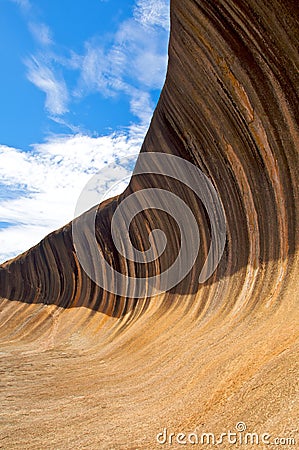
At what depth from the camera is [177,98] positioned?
16.0ft

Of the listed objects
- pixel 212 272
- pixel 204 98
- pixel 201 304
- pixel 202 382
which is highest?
pixel 204 98

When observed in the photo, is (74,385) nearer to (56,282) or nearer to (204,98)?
(204,98)

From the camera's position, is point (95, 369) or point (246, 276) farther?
point (95, 369)

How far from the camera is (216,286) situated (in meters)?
4.23

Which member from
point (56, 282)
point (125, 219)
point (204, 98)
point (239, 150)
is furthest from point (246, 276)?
point (56, 282)

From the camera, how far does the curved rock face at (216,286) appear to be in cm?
225

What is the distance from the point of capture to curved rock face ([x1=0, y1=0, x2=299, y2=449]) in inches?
88.6

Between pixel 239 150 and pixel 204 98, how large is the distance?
81cm

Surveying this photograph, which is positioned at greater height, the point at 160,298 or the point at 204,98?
the point at 204,98

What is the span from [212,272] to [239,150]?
1.46 m

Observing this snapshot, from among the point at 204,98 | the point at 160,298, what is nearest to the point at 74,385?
the point at 160,298

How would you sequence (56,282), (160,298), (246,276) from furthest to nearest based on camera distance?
(56,282), (160,298), (246,276)

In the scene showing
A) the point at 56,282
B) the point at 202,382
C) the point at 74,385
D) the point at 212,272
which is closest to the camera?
the point at 202,382

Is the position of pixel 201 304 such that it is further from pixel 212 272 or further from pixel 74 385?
pixel 74 385
